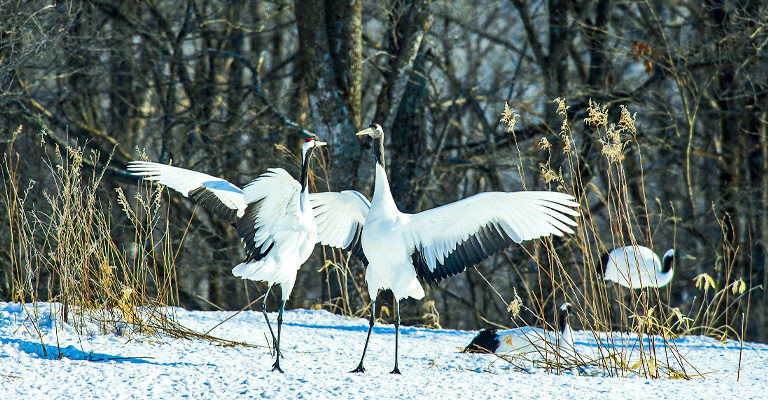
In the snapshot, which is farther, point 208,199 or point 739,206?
point 739,206

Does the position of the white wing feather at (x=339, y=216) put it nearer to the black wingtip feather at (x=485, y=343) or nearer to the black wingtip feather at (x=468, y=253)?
the black wingtip feather at (x=468, y=253)

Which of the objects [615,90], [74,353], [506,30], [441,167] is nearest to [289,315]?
[74,353]

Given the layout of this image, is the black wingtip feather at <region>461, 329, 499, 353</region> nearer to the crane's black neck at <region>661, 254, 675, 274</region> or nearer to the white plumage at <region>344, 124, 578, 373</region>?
the white plumage at <region>344, 124, 578, 373</region>

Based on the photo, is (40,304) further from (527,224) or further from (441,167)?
(441,167)

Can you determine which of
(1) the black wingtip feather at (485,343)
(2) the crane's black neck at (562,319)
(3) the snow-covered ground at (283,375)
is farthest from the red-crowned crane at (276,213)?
(2) the crane's black neck at (562,319)

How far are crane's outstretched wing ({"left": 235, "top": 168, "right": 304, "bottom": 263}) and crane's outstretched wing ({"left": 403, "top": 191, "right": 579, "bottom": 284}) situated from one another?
703 millimetres

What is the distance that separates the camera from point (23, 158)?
8789mm

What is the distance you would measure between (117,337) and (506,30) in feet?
37.7

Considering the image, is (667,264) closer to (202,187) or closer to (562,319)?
(562,319)

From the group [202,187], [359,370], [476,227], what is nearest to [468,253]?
[476,227]

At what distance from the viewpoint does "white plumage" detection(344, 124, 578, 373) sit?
13.2 feet

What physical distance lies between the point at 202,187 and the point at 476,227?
5.81 ft

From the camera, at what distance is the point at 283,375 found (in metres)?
3.70

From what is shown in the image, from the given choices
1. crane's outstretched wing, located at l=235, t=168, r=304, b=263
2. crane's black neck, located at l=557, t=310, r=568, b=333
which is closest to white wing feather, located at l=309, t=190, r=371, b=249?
crane's outstretched wing, located at l=235, t=168, r=304, b=263
